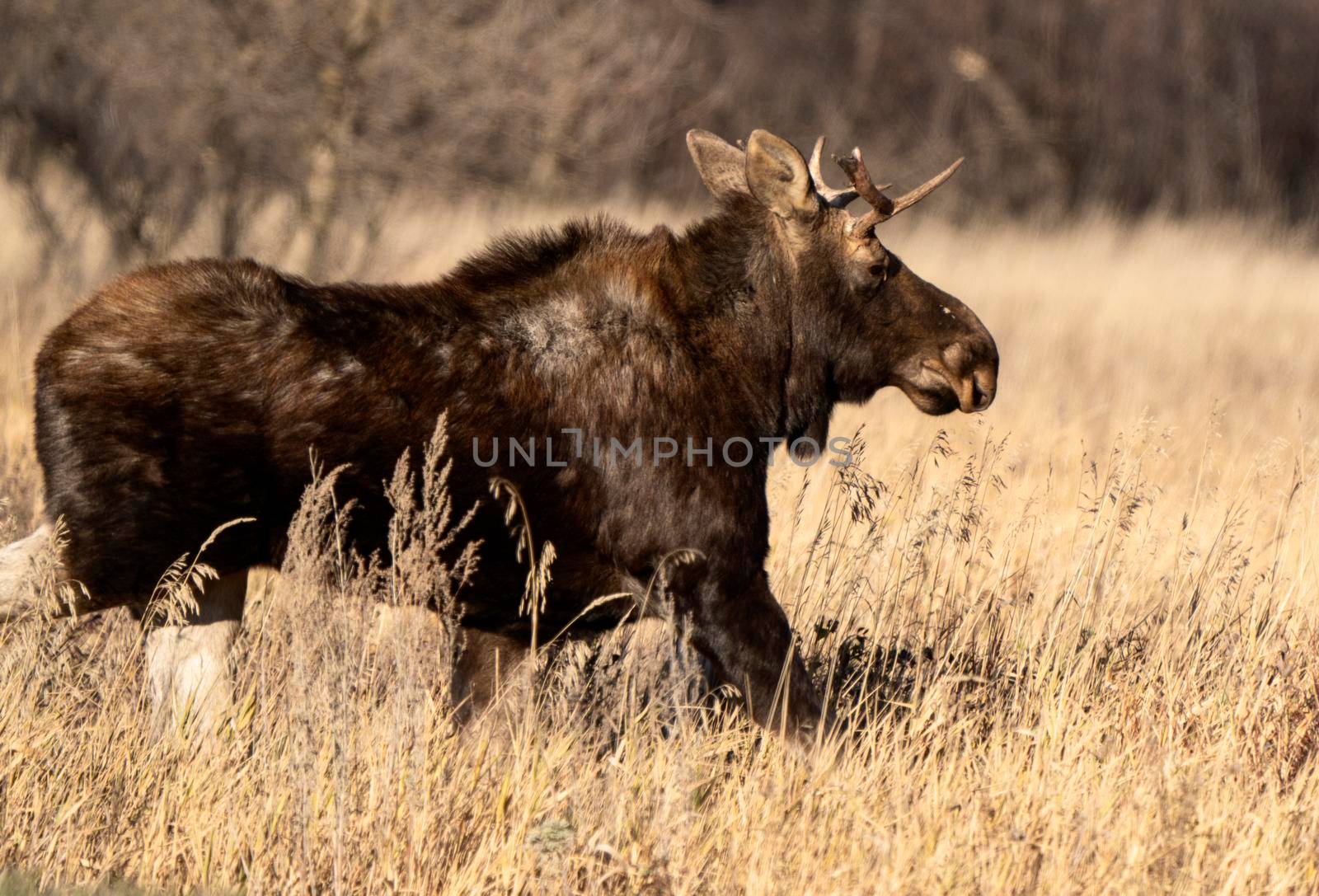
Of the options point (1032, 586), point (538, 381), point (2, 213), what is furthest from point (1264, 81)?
point (538, 381)

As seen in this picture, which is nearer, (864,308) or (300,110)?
(864,308)

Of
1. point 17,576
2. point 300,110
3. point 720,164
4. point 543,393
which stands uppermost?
point 300,110

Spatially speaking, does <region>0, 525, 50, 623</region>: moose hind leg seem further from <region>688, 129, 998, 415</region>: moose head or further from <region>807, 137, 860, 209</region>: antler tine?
<region>807, 137, 860, 209</region>: antler tine

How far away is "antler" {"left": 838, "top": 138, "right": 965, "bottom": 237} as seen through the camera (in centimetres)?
498

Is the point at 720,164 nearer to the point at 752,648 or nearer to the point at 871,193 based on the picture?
the point at 871,193

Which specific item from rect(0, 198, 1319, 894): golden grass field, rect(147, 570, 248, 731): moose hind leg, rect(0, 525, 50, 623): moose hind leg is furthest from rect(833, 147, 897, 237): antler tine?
rect(0, 525, 50, 623): moose hind leg

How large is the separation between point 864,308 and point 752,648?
127 cm

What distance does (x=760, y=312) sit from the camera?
5.26 metres

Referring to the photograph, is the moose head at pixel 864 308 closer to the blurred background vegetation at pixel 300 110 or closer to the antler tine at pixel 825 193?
the antler tine at pixel 825 193

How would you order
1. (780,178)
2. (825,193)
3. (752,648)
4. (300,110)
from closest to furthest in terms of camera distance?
(752,648) → (780,178) → (825,193) → (300,110)

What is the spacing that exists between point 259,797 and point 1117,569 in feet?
10.6

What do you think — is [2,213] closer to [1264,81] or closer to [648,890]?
[648,890]

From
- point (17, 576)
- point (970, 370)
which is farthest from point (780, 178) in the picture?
point (17, 576)

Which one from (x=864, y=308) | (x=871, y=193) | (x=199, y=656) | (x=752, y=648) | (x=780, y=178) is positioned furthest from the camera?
(x=864, y=308)
